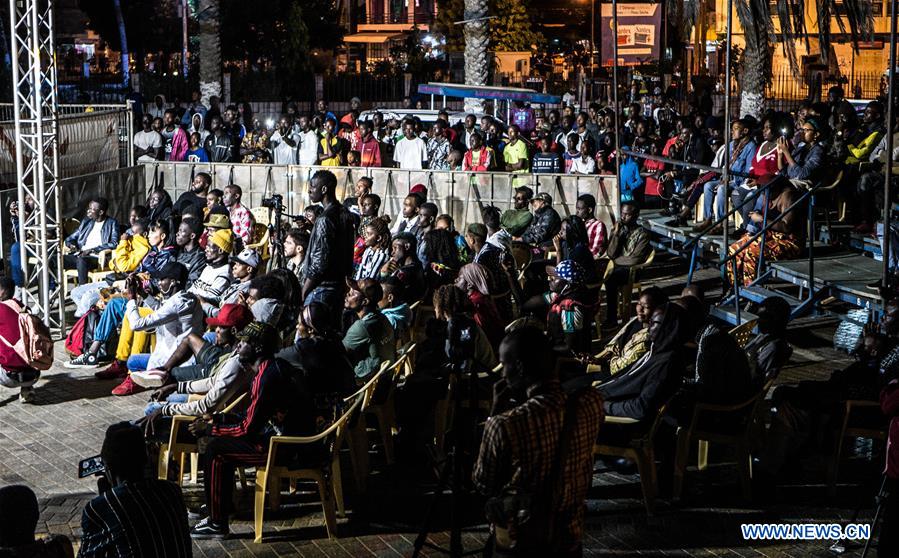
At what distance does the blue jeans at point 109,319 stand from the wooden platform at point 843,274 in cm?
644

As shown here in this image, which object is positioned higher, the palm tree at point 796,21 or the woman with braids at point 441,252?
the palm tree at point 796,21

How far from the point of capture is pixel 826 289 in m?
11.6

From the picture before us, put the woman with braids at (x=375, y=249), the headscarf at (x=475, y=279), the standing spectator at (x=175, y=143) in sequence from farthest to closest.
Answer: the standing spectator at (x=175, y=143)
the woman with braids at (x=375, y=249)
the headscarf at (x=475, y=279)

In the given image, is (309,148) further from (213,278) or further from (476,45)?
(213,278)

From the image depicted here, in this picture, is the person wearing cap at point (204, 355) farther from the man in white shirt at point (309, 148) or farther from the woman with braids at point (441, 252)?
the man in white shirt at point (309, 148)

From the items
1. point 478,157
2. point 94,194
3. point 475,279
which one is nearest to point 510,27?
point 478,157

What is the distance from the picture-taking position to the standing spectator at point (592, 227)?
1374 cm

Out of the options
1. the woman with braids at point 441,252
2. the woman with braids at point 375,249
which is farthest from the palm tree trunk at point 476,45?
the woman with braids at point 375,249

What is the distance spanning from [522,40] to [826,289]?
31170 millimetres

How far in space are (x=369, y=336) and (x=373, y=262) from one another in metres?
2.79

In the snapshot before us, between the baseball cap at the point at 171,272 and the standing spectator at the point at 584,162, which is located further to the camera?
the standing spectator at the point at 584,162

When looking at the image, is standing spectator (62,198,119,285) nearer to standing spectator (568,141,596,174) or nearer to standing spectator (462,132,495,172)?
standing spectator (462,132,495,172)

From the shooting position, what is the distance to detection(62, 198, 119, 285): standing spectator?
14312 mm

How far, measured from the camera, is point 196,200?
15258mm
